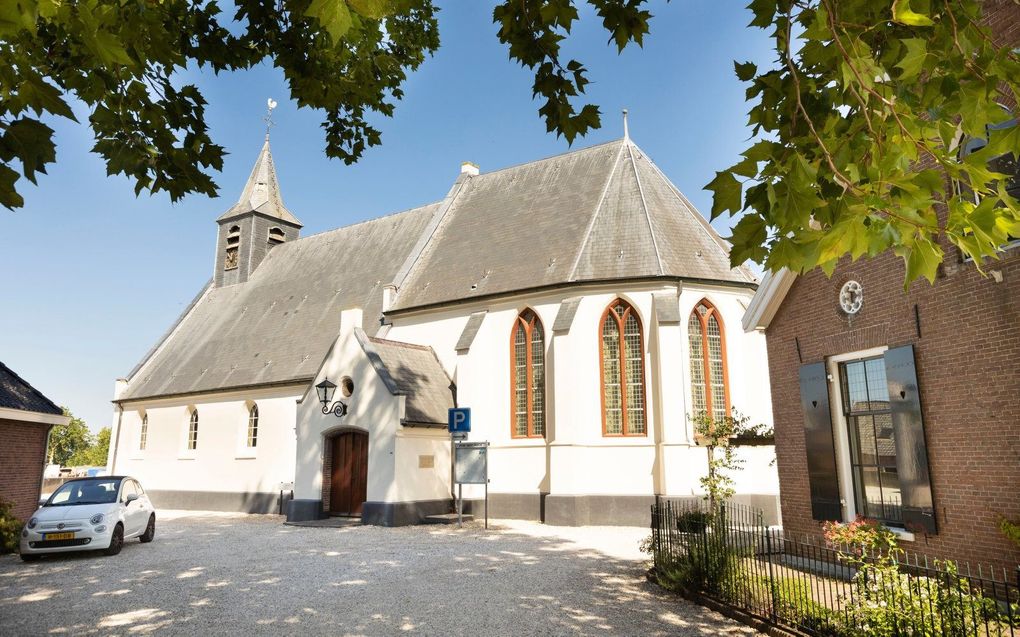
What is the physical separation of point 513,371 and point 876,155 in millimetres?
16592

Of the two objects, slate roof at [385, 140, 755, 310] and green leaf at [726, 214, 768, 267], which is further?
slate roof at [385, 140, 755, 310]

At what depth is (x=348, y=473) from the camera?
19.1 m

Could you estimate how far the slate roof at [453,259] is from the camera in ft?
63.8

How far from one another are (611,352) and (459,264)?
678cm

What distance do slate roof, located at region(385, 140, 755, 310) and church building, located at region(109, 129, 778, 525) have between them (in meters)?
0.08

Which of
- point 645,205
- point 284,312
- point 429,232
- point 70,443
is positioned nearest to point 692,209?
point 645,205

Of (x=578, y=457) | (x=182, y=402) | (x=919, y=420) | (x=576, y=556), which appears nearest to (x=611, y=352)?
(x=578, y=457)

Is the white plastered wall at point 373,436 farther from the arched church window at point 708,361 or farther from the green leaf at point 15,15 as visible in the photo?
the green leaf at point 15,15

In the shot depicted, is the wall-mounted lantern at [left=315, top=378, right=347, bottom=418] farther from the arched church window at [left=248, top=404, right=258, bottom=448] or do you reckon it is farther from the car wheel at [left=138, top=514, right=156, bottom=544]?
the arched church window at [left=248, top=404, right=258, bottom=448]

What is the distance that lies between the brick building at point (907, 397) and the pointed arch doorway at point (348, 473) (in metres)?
12.3

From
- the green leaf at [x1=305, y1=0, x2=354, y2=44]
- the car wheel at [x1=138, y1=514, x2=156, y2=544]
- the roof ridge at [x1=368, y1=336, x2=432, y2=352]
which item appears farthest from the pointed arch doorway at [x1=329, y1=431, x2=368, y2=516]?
the green leaf at [x1=305, y1=0, x2=354, y2=44]

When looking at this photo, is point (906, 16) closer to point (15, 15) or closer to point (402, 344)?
point (15, 15)

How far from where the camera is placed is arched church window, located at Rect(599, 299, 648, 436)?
58.1 feet

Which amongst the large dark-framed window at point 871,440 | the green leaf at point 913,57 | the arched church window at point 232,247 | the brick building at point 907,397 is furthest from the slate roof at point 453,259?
the green leaf at point 913,57
